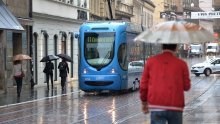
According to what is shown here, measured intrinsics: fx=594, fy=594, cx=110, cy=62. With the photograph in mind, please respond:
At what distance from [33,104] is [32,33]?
13549 mm

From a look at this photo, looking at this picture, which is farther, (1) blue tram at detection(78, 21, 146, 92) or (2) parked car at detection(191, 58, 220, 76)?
(2) parked car at detection(191, 58, 220, 76)

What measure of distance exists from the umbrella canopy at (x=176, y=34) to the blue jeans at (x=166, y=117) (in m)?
0.93

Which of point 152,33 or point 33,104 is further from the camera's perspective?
point 33,104

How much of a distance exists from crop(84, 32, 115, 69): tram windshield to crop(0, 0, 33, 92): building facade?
581cm

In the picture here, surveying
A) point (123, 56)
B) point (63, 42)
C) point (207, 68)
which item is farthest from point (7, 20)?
point (207, 68)

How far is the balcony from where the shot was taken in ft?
209

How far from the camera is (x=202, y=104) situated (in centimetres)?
2180

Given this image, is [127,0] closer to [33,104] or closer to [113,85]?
[113,85]

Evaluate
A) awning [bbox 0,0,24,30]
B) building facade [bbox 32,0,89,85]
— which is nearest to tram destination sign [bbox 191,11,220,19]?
building facade [bbox 32,0,89,85]

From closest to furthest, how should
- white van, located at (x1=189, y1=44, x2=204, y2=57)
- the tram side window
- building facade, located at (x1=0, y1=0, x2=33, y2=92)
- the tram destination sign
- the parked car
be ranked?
1. the tram side window
2. building facade, located at (x1=0, y1=0, x2=33, y2=92)
3. the parked car
4. the tram destination sign
5. white van, located at (x1=189, y1=44, x2=204, y2=57)

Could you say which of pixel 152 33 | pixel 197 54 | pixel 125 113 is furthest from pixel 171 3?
pixel 152 33

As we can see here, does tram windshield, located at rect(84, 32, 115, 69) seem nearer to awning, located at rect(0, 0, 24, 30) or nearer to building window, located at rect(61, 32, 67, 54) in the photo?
awning, located at rect(0, 0, 24, 30)

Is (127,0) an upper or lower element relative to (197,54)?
upper

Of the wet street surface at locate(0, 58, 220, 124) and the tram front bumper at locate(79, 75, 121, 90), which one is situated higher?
the tram front bumper at locate(79, 75, 121, 90)
